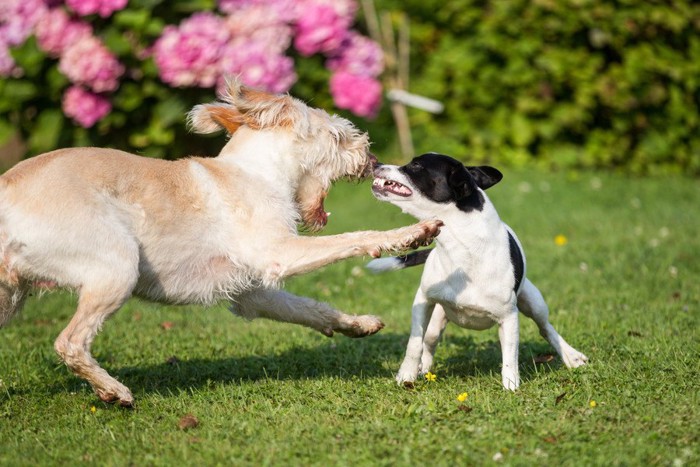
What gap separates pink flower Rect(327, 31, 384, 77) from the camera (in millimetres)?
11391

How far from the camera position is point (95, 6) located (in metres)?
10.0

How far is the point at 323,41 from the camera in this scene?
1109 centimetres

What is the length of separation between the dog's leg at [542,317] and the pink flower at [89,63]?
21.0ft

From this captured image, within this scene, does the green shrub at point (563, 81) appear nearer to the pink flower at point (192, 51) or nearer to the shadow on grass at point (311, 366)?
the pink flower at point (192, 51)

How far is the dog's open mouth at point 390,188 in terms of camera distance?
5035 mm

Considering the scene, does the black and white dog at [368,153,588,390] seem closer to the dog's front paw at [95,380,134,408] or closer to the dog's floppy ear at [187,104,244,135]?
the dog's floppy ear at [187,104,244,135]

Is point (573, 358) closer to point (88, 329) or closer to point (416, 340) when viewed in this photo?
point (416, 340)

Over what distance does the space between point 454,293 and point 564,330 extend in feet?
5.17

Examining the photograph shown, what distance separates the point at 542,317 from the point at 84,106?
264 inches

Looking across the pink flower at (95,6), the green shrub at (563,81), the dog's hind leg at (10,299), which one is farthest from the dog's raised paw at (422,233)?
the green shrub at (563,81)

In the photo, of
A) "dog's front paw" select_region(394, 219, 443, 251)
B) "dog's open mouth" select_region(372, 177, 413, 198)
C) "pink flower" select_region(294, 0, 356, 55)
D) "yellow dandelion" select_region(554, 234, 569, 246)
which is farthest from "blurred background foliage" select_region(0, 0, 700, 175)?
"dog's front paw" select_region(394, 219, 443, 251)

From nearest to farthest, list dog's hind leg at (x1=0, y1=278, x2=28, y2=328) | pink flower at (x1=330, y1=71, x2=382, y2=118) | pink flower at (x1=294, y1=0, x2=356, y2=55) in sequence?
dog's hind leg at (x1=0, y1=278, x2=28, y2=328) → pink flower at (x1=294, y1=0, x2=356, y2=55) → pink flower at (x1=330, y1=71, x2=382, y2=118)

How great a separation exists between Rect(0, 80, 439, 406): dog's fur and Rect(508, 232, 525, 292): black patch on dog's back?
2.02 feet

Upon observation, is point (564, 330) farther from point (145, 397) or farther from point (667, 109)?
point (667, 109)
